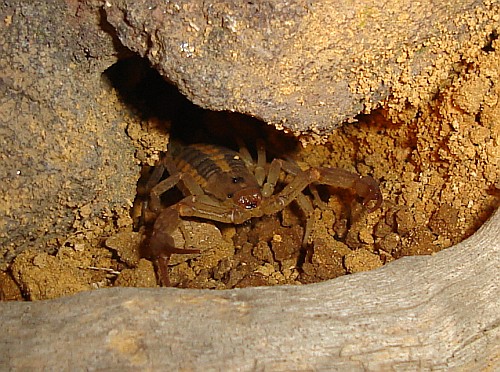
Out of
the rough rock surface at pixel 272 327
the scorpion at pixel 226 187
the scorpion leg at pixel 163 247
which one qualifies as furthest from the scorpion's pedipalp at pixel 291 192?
the rough rock surface at pixel 272 327

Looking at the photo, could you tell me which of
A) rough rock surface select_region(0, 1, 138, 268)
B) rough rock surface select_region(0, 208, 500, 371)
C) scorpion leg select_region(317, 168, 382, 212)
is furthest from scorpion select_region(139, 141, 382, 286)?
rough rock surface select_region(0, 208, 500, 371)

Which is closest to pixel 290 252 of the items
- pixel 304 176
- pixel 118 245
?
pixel 304 176

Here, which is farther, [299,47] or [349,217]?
[349,217]

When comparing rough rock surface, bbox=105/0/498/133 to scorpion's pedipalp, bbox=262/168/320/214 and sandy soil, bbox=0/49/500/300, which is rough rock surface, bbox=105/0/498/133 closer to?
sandy soil, bbox=0/49/500/300

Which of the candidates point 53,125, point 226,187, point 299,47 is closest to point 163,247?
point 53,125

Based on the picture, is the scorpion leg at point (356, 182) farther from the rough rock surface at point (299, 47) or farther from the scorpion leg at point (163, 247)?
the scorpion leg at point (163, 247)

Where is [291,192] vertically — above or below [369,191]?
below

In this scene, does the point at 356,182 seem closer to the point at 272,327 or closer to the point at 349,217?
the point at 349,217
